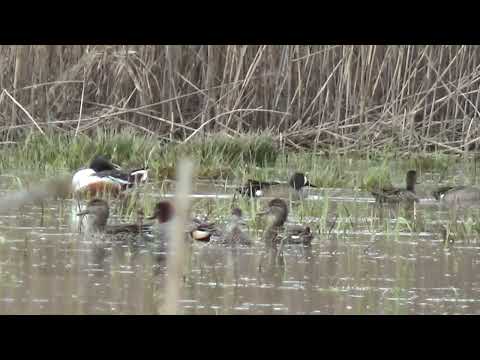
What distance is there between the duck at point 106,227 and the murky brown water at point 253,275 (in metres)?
0.11

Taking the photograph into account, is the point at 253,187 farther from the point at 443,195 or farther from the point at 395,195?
the point at 443,195

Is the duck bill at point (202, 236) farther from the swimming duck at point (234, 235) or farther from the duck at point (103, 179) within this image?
the duck at point (103, 179)

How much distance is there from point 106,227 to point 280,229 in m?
0.90

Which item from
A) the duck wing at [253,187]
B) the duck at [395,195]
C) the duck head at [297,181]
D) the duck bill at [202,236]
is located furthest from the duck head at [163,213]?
the duck at [395,195]

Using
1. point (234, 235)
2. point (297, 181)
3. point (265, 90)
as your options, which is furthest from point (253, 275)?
point (265, 90)

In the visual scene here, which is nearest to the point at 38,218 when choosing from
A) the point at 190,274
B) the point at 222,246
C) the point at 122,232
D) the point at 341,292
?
the point at 122,232

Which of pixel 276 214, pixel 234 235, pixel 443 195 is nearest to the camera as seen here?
pixel 234 235

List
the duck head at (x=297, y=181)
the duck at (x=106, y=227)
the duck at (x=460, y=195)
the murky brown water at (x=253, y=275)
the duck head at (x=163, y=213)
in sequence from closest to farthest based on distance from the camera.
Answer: the murky brown water at (x=253, y=275) → the duck at (x=106, y=227) → the duck head at (x=163, y=213) → the duck at (x=460, y=195) → the duck head at (x=297, y=181)

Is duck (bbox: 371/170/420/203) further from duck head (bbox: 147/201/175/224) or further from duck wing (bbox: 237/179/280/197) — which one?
duck head (bbox: 147/201/175/224)

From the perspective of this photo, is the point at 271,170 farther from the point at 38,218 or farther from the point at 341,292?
the point at 341,292

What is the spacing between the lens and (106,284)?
494 cm

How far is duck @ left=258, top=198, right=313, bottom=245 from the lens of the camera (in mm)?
6129

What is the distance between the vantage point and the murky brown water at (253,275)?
4543 mm

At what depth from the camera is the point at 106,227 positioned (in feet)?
20.6
